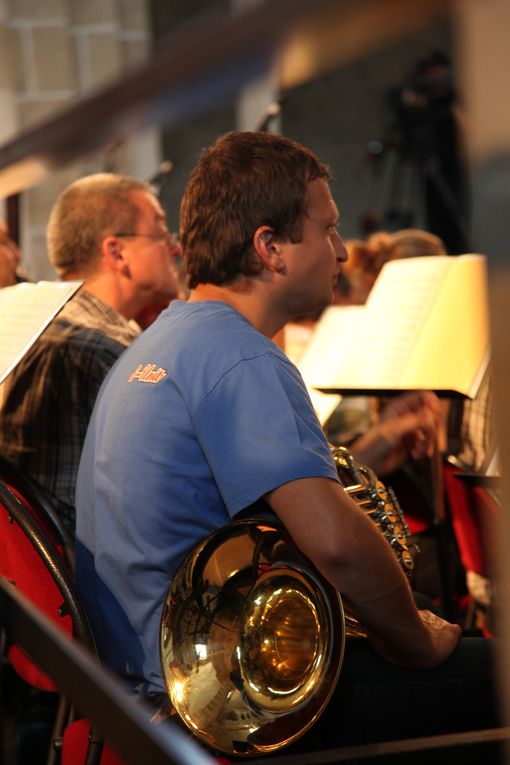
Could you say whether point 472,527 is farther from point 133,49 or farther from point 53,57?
point 133,49

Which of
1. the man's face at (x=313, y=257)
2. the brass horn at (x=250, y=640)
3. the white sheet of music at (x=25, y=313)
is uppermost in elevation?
the man's face at (x=313, y=257)

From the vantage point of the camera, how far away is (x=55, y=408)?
228 centimetres

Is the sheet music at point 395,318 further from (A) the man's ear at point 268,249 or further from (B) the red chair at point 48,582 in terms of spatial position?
(B) the red chair at point 48,582

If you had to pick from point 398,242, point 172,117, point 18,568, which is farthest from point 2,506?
point 398,242

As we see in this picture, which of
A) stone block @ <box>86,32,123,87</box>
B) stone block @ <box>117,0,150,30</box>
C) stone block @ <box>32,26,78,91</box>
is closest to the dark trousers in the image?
stone block @ <box>32,26,78,91</box>

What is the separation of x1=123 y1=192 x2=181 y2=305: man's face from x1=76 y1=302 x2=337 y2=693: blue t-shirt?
126 centimetres

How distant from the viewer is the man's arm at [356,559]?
137 cm

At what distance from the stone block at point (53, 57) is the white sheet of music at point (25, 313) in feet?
13.8

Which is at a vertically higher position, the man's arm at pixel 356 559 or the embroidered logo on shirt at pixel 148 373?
the embroidered logo on shirt at pixel 148 373

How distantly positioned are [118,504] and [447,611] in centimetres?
129

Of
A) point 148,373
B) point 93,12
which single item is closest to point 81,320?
point 148,373

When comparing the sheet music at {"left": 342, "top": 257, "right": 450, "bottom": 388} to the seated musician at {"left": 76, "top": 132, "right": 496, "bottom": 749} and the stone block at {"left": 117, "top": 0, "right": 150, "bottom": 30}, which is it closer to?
the seated musician at {"left": 76, "top": 132, "right": 496, "bottom": 749}

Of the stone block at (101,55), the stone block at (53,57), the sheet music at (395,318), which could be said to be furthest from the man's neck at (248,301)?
the stone block at (101,55)

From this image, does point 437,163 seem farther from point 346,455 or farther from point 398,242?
point 346,455
